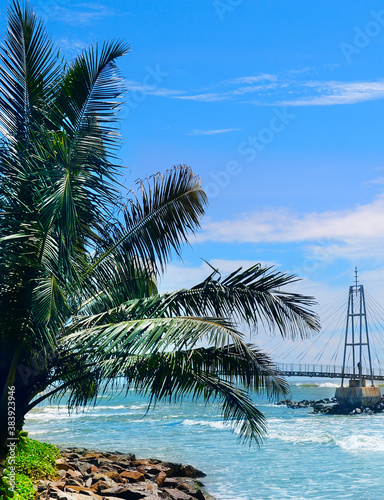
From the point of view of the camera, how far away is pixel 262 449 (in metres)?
23.5

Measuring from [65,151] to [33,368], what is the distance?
3090 millimetres

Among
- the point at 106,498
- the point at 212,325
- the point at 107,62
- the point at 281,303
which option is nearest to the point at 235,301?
the point at 281,303

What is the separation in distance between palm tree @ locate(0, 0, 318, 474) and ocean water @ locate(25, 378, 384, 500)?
2.74 ft

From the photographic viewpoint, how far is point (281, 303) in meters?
8.01

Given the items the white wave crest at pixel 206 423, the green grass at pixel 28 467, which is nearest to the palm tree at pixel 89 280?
the green grass at pixel 28 467

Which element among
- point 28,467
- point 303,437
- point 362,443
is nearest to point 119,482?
point 28,467

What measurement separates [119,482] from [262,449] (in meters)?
11.6

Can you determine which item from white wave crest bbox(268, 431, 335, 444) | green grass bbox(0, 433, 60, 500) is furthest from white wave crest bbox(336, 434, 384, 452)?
green grass bbox(0, 433, 60, 500)

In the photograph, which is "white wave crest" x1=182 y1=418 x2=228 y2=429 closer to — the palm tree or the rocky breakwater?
the rocky breakwater

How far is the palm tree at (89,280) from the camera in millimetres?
7129

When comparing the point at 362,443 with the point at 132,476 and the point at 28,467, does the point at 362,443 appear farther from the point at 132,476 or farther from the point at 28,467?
the point at 28,467

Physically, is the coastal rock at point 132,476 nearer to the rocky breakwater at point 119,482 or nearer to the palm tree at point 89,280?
the rocky breakwater at point 119,482

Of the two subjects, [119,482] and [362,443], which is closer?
[119,482]

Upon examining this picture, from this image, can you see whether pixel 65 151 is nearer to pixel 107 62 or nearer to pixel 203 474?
pixel 107 62
